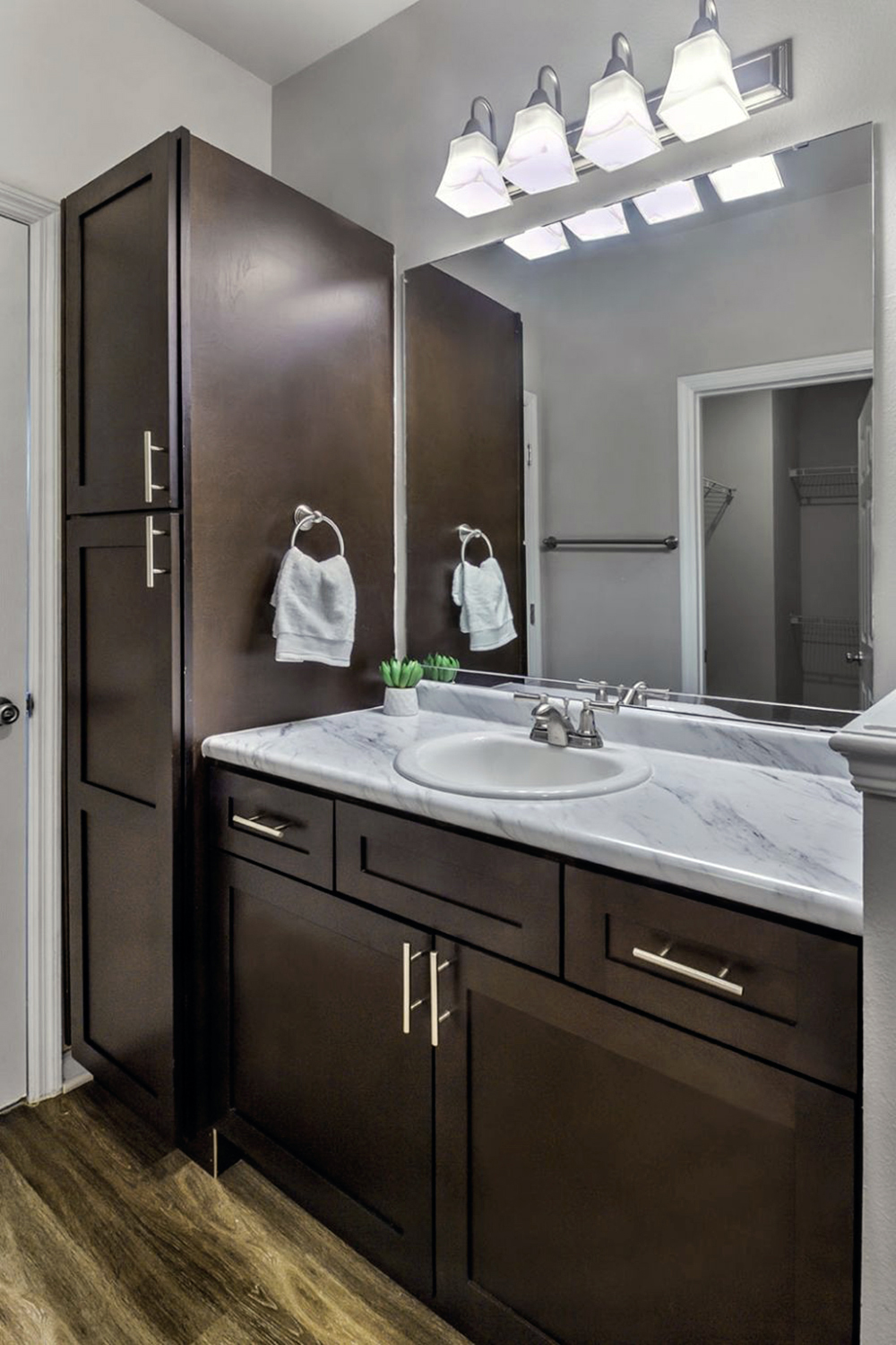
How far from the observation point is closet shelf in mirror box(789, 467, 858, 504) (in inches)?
53.6

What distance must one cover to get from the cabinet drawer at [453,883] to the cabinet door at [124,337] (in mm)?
786

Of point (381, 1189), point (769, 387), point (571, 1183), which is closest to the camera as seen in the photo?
point (571, 1183)

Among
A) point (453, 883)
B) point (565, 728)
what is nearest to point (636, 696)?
point (565, 728)

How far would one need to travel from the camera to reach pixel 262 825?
1498 mm

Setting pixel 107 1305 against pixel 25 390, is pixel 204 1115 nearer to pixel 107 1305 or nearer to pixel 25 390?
pixel 107 1305

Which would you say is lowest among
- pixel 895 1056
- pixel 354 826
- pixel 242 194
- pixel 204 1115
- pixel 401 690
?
pixel 204 1115

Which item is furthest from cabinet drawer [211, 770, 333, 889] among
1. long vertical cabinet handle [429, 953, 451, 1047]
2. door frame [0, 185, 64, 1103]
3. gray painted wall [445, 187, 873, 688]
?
gray painted wall [445, 187, 873, 688]

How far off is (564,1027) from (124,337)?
1.57 m

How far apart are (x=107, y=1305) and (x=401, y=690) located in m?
1.28

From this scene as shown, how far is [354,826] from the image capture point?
4.39ft

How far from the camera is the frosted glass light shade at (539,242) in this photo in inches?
67.6

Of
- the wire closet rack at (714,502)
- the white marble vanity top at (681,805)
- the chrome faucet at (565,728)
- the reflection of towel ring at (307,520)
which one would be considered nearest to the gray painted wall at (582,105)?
the white marble vanity top at (681,805)

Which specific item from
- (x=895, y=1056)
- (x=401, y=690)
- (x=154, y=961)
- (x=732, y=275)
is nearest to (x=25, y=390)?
(x=401, y=690)

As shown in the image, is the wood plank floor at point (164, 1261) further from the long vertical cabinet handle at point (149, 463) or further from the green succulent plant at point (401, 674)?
the long vertical cabinet handle at point (149, 463)
